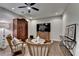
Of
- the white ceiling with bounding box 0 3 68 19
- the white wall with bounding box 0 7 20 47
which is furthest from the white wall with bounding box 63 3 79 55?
the white wall with bounding box 0 7 20 47

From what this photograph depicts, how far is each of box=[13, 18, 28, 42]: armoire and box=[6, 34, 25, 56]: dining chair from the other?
135 mm

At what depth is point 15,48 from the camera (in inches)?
88.4

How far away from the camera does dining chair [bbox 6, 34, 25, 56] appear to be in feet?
7.10

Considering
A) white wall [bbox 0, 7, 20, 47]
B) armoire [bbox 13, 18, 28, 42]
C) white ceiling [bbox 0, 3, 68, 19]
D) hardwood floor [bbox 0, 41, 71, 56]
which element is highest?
white ceiling [bbox 0, 3, 68, 19]

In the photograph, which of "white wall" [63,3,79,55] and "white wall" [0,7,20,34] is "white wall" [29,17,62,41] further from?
"white wall" [0,7,20,34]

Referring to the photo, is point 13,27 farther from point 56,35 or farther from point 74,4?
point 74,4

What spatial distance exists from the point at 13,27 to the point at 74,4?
1368 mm

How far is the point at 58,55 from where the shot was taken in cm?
211

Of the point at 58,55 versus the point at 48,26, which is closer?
the point at 58,55

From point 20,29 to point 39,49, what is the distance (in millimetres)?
617

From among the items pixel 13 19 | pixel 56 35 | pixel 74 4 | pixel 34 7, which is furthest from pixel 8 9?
pixel 74 4

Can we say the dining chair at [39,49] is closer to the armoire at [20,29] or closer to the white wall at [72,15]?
the armoire at [20,29]

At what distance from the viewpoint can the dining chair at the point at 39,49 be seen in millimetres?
2157

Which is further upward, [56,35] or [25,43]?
[56,35]
